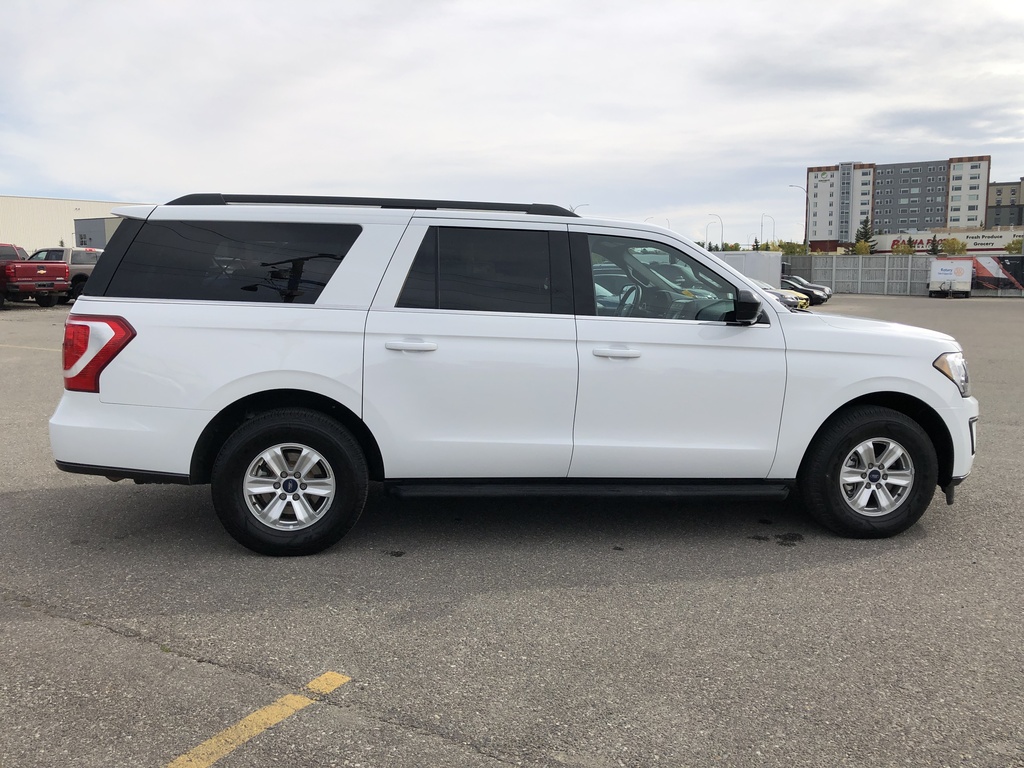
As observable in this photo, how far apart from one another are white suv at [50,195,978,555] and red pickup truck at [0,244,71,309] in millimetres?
25421

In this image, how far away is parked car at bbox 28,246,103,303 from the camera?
27812 millimetres

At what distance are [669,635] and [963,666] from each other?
1.16m

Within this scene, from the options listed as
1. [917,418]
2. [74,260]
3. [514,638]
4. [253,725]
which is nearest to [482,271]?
[514,638]

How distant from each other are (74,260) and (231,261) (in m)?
27.7

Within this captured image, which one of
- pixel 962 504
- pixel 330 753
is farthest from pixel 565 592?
pixel 962 504

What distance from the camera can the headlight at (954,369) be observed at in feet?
16.4

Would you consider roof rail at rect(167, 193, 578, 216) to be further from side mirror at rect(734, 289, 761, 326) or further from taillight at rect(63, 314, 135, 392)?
side mirror at rect(734, 289, 761, 326)

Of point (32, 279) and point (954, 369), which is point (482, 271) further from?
point (32, 279)

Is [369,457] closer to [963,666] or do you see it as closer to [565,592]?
[565,592]

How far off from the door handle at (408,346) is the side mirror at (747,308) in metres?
1.70

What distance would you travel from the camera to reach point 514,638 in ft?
12.0

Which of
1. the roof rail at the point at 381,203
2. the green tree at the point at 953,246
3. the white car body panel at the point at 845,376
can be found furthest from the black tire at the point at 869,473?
the green tree at the point at 953,246

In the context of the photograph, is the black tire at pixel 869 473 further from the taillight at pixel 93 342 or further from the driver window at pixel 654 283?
the taillight at pixel 93 342

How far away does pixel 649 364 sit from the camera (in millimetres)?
4703
